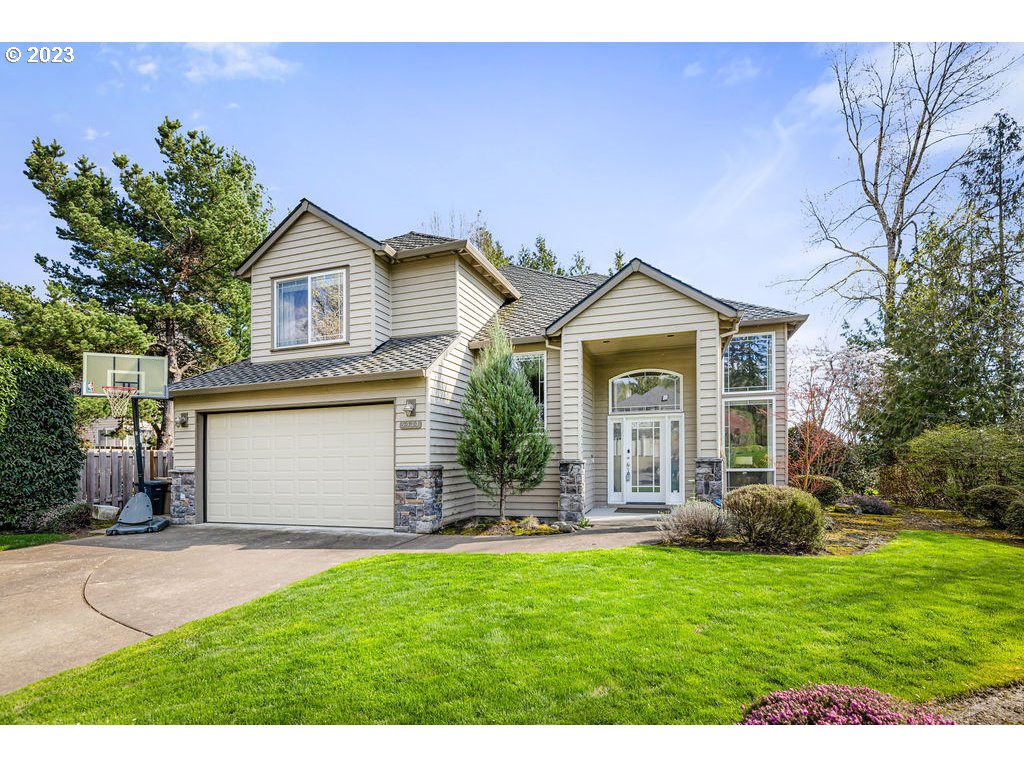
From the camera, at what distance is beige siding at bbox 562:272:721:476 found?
8461 mm

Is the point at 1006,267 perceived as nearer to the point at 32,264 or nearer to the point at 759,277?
the point at 759,277

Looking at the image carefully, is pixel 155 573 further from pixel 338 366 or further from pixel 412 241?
pixel 412 241

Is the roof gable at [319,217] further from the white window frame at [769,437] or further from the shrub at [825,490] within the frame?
the shrub at [825,490]

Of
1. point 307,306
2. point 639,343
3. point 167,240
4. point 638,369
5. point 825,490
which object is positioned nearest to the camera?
point 639,343

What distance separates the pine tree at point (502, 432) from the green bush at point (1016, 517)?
22.4 ft

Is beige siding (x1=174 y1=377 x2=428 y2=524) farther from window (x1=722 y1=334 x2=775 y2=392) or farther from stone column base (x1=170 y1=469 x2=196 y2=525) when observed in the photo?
window (x1=722 y1=334 x2=775 y2=392)

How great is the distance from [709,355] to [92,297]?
17.8 metres

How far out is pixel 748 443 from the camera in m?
9.38

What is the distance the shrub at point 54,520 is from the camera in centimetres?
942

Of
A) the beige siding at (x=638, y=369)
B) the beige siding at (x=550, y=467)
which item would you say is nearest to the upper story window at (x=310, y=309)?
the beige siding at (x=550, y=467)

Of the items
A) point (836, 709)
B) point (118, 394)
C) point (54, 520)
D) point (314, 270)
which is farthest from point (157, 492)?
point (836, 709)

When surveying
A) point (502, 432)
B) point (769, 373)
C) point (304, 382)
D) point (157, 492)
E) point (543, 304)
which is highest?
point (543, 304)

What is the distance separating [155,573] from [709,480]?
787cm
